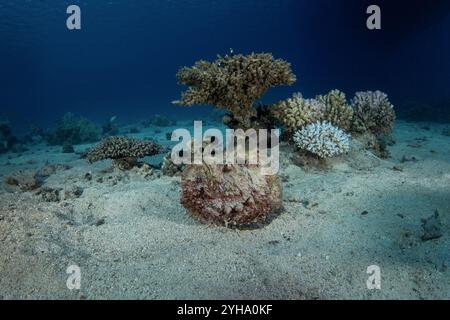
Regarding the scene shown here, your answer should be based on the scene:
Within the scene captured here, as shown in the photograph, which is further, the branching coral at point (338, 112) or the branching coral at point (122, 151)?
the branching coral at point (338, 112)

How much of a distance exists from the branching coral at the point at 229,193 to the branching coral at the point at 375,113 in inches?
211

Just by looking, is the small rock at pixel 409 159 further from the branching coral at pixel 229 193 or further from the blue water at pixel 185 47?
the blue water at pixel 185 47

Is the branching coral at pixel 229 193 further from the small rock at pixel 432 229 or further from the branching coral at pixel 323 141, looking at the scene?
the branching coral at pixel 323 141

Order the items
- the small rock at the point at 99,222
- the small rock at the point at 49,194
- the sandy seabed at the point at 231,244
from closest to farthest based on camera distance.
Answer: the sandy seabed at the point at 231,244, the small rock at the point at 99,222, the small rock at the point at 49,194

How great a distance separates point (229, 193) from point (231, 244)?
77 centimetres

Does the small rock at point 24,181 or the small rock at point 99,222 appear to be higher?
the small rock at point 24,181

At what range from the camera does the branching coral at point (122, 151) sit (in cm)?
820

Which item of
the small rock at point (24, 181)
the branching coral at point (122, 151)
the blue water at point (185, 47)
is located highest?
the blue water at point (185, 47)

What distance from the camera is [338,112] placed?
9000 mm

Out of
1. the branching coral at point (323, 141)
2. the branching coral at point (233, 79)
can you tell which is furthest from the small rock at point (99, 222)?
the branching coral at point (323, 141)

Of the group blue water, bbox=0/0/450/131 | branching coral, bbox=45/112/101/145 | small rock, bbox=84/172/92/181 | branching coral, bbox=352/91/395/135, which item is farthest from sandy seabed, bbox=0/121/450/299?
blue water, bbox=0/0/450/131

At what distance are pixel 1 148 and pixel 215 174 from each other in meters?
15.8

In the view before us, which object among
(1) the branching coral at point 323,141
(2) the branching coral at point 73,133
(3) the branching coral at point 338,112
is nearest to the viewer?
(1) the branching coral at point 323,141

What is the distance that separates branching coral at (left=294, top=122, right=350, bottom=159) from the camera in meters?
7.95
